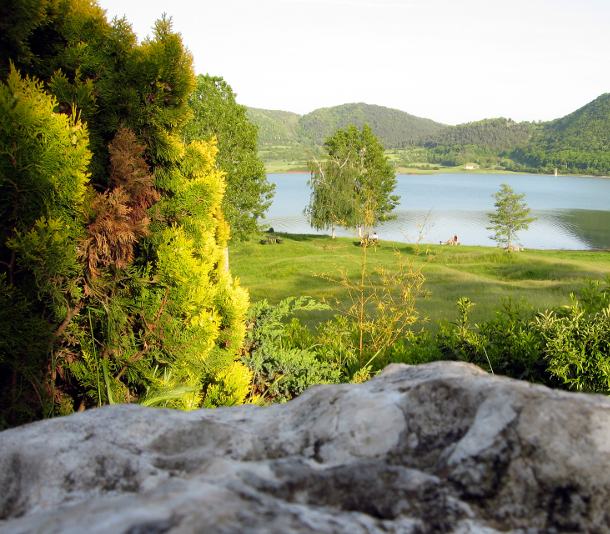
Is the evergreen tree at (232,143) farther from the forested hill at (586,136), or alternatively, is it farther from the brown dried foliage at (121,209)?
the forested hill at (586,136)

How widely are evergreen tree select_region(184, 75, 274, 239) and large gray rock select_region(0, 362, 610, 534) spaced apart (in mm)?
22526

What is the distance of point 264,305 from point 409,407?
4.78m

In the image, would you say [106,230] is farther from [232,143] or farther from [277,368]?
[232,143]

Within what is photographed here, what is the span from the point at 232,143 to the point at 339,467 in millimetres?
26869

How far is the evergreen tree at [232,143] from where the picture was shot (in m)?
24.6

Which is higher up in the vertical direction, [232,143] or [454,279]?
[232,143]

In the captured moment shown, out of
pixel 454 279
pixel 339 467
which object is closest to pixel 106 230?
pixel 339 467

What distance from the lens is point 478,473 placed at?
126 centimetres

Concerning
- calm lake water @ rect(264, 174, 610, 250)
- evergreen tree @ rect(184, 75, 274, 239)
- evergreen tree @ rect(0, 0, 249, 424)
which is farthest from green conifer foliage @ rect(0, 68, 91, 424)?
calm lake water @ rect(264, 174, 610, 250)

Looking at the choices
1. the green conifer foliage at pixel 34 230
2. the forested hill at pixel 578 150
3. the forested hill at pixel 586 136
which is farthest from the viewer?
the forested hill at pixel 586 136

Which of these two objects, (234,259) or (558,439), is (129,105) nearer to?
(558,439)

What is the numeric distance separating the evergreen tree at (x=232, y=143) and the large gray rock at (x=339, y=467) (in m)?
22.5

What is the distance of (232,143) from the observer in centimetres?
2664

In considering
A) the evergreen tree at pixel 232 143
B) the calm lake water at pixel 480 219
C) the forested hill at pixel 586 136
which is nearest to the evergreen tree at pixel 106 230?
the evergreen tree at pixel 232 143
